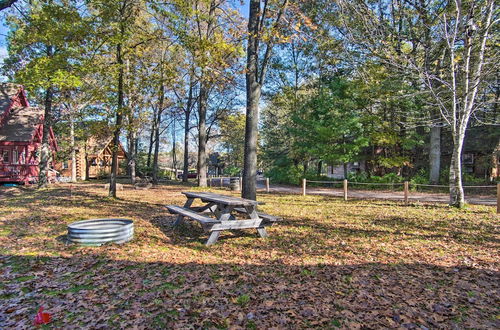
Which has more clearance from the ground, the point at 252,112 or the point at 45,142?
the point at 252,112

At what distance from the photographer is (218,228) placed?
5.50 m

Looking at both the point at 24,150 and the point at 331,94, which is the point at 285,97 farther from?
the point at 24,150

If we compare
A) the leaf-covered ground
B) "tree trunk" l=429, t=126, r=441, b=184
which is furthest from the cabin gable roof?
"tree trunk" l=429, t=126, r=441, b=184

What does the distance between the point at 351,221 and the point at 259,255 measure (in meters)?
4.03

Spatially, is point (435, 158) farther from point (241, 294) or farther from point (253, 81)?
point (241, 294)

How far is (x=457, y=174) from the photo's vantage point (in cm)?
963

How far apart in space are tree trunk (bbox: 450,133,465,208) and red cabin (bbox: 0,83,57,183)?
24.6 meters

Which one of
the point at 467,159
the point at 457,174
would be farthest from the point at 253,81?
the point at 467,159

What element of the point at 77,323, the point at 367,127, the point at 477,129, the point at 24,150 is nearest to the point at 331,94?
the point at 367,127

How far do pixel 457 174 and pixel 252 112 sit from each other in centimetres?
716

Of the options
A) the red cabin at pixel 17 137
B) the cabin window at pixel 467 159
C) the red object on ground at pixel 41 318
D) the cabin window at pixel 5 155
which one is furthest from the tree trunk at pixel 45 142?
the cabin window at pixel 467 159

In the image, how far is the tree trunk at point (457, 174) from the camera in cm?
951

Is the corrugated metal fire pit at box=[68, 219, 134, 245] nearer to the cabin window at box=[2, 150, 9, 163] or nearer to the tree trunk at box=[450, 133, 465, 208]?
the tree trunk at box=[450, 133, 465, 208]

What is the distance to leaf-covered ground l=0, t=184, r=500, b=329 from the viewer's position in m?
3.08
